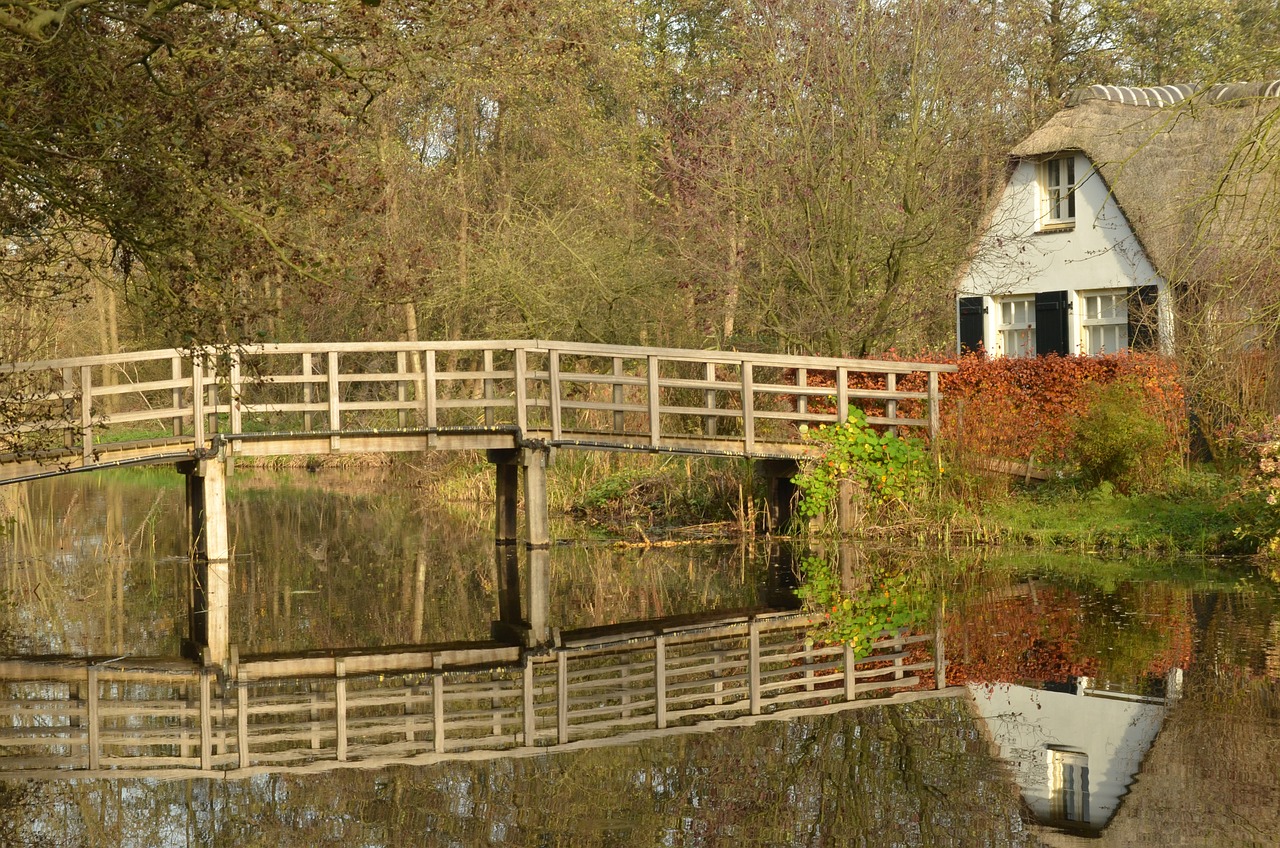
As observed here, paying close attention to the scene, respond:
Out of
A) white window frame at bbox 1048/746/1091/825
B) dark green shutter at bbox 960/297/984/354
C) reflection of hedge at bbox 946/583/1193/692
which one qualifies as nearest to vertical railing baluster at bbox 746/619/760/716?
reflection of hedge at bbox 946/583/1193/692

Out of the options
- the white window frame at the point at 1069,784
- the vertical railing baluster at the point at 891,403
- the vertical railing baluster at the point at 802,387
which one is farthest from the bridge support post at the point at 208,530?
the white window frame at the point at 1069,784

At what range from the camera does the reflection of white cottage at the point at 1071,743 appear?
22.8 ft

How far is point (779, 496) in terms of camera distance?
1923 cm

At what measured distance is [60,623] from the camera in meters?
13.2

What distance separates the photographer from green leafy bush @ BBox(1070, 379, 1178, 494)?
16.8 meters

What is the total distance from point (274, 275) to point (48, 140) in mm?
1588

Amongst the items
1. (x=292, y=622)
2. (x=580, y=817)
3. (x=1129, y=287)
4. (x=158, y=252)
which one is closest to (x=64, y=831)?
(x=580, y=817)

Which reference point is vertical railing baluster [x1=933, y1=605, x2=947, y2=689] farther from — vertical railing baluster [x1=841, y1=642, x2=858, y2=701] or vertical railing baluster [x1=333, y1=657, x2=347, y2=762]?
vertical railing baluster [x1=333, y1=657, x2=347, y2=762]

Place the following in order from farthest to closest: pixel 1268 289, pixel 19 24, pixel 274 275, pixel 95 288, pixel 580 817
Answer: pixel 95 288
pixel 1268 289
pixel 274 275
pixel 19 24
pixel 580 817

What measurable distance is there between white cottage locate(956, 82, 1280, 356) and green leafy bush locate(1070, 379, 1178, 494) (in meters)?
5.90

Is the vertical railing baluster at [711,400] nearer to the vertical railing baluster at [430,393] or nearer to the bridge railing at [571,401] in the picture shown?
the bridge railing at [571,401]

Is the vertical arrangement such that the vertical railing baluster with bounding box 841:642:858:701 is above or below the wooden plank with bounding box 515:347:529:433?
below

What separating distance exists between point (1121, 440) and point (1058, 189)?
1022cm

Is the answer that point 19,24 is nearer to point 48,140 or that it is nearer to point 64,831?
point 48,140
